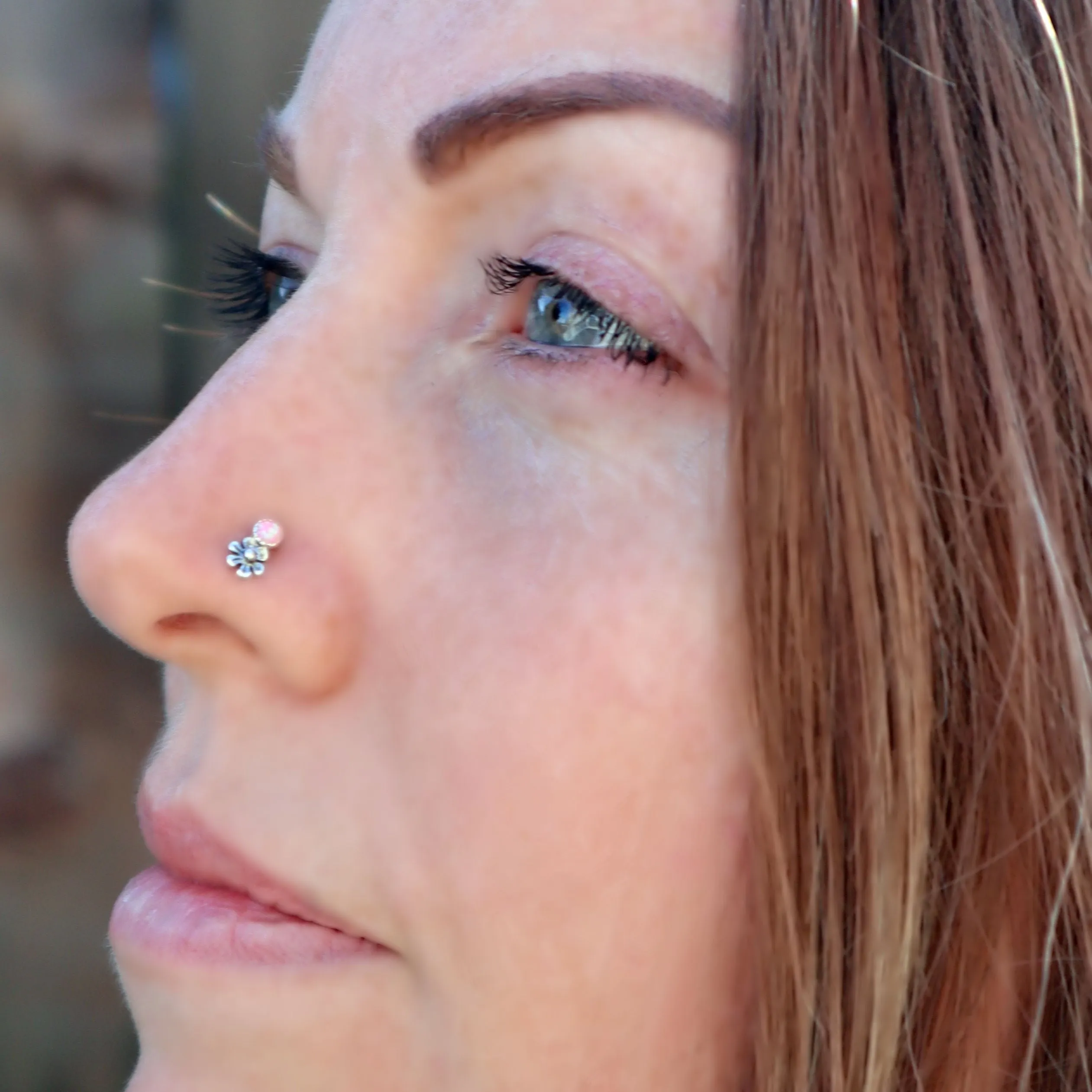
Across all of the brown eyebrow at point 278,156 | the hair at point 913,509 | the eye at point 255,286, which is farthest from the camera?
the eye at point 255,286

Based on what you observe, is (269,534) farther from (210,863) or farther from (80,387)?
(80,387)

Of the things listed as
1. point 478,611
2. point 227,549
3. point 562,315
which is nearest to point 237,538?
point 227,549

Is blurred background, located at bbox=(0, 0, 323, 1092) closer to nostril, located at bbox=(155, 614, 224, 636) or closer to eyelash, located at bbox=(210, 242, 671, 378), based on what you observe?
eyelash, located at bbox=(210, 242, 671, 378)

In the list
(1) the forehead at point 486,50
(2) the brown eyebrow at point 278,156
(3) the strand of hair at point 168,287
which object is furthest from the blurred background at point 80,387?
(1) the forehead at point 486,50

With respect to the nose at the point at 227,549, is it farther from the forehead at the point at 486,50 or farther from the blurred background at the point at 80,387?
the blurred background at the point at 80,387

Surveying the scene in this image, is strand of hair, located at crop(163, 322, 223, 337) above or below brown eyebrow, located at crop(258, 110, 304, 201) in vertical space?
below

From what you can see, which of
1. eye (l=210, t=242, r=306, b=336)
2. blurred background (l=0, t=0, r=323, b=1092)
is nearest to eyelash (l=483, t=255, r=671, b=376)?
eye (l=210, t=242, r=306, b=336)

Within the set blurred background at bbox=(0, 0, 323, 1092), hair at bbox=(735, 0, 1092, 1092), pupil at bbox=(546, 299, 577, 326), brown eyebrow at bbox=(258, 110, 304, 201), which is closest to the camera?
hair at bbox=(735, 0, 1092, 1092)
